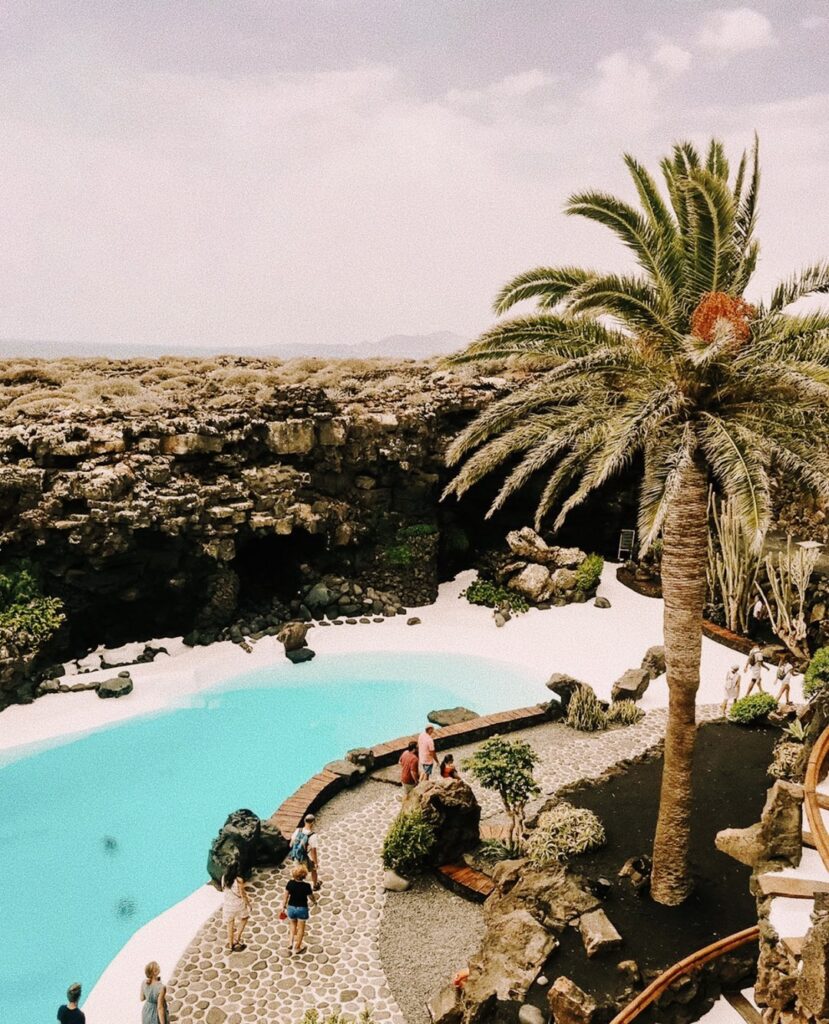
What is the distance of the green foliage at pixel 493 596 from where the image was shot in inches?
991

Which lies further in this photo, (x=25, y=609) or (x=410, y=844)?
(x=25, y=609)

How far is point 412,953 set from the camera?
1027 centimetres

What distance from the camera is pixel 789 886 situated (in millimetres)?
7258

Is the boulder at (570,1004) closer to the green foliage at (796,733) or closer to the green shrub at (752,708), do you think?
the green foliage at (796,733)

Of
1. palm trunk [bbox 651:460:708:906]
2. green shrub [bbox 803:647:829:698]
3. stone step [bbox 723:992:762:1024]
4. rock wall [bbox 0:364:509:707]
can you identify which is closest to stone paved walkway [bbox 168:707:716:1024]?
palm trunk [bbox 651:460:708:906]

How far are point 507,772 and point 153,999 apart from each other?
5858 millimetres

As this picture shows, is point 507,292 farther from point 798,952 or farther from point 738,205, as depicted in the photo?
point 798,952

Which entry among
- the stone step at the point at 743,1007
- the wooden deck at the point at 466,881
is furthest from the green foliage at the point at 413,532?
the stone step at the point at 743,1007

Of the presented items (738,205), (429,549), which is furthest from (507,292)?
(429,549)

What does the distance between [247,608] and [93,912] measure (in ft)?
42.0

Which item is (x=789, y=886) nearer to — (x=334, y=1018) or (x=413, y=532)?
(x=334, y=1018)

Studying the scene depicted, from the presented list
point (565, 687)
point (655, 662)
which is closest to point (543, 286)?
point (565, 687)

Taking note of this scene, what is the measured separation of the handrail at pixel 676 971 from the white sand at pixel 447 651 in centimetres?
931

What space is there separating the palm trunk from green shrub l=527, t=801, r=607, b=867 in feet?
4.34
